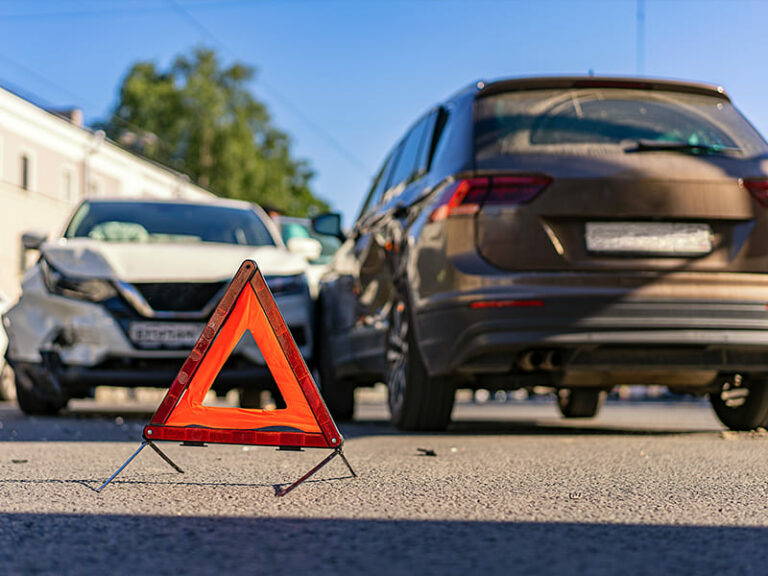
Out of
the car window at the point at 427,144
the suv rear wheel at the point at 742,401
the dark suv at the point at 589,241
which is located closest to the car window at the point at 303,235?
the car window at the point at 427,144

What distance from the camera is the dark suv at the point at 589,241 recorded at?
6102 mm

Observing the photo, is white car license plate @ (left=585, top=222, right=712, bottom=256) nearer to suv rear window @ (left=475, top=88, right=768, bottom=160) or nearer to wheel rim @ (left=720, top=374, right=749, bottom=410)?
suv rear window @ (left=475, top=88, right=768, bottom=160)

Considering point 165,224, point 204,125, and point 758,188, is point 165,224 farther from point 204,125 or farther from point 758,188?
point 204,125

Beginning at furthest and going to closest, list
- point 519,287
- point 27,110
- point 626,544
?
1. point 27,110
2. point 519,287
3. point 626,544

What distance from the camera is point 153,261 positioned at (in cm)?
823

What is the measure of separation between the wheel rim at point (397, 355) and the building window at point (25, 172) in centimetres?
3544

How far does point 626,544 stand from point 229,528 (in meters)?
1.14

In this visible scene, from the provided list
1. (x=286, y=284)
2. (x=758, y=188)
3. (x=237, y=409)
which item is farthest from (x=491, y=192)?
(x=286, y=284)

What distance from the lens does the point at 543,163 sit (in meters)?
6.24

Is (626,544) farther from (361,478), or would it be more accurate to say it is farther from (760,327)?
(760,327)

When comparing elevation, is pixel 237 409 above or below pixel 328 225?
below

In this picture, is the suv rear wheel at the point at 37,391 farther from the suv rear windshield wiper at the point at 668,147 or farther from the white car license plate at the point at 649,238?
the suv rear windshield wiper at the point at 668,147

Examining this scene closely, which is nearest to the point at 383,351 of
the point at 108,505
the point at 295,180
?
the point at 108,505

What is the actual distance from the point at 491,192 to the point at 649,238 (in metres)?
0.83
